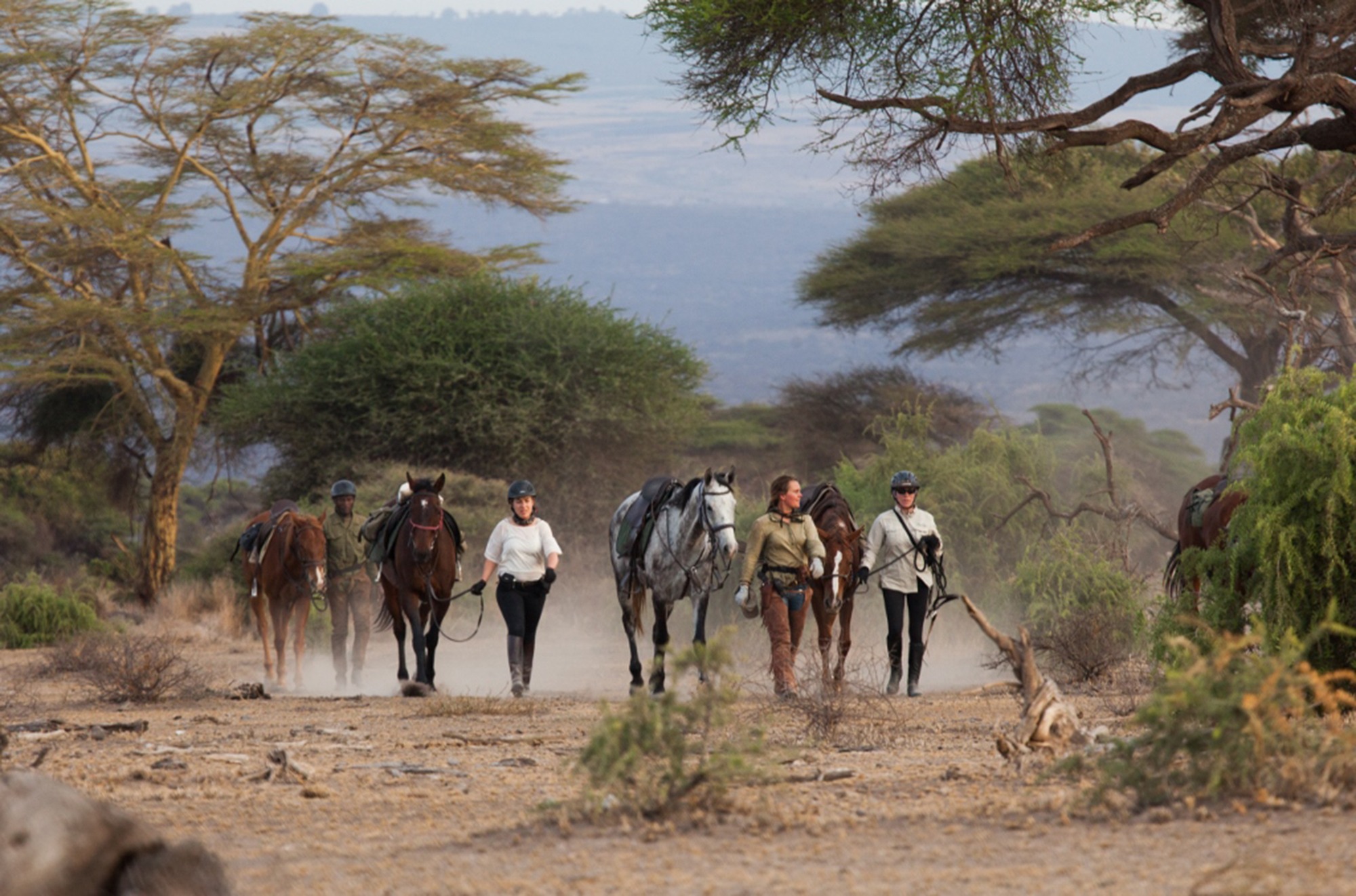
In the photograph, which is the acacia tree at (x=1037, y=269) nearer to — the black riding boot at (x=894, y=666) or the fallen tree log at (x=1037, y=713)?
the black riding boot at (x=894, y=666)

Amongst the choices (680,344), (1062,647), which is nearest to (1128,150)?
(680,344)

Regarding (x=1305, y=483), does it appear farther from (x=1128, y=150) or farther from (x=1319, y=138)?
(x=1128, y=150)

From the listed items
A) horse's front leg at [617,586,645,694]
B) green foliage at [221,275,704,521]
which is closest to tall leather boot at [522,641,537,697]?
horse's front leg at [617,586,645,694]

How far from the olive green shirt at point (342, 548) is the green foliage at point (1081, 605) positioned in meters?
6.60

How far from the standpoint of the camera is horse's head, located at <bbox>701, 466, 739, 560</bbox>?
12.0 meters

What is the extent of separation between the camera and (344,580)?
631 inches

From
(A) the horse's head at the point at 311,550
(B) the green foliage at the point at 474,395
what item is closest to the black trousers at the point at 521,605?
(A) the horse's head at the point at 311,550

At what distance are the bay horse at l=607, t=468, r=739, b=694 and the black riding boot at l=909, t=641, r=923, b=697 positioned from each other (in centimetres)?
177

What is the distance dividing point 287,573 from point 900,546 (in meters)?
6.02

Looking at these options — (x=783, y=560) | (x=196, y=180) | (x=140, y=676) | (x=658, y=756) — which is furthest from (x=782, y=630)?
(x=196, y=180)

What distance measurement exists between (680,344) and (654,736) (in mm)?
24474

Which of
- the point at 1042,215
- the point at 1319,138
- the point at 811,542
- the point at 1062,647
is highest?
the point at 1042,215

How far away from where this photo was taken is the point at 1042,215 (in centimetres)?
3136

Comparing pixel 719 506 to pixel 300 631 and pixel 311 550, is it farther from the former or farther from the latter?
pixel 300 631
